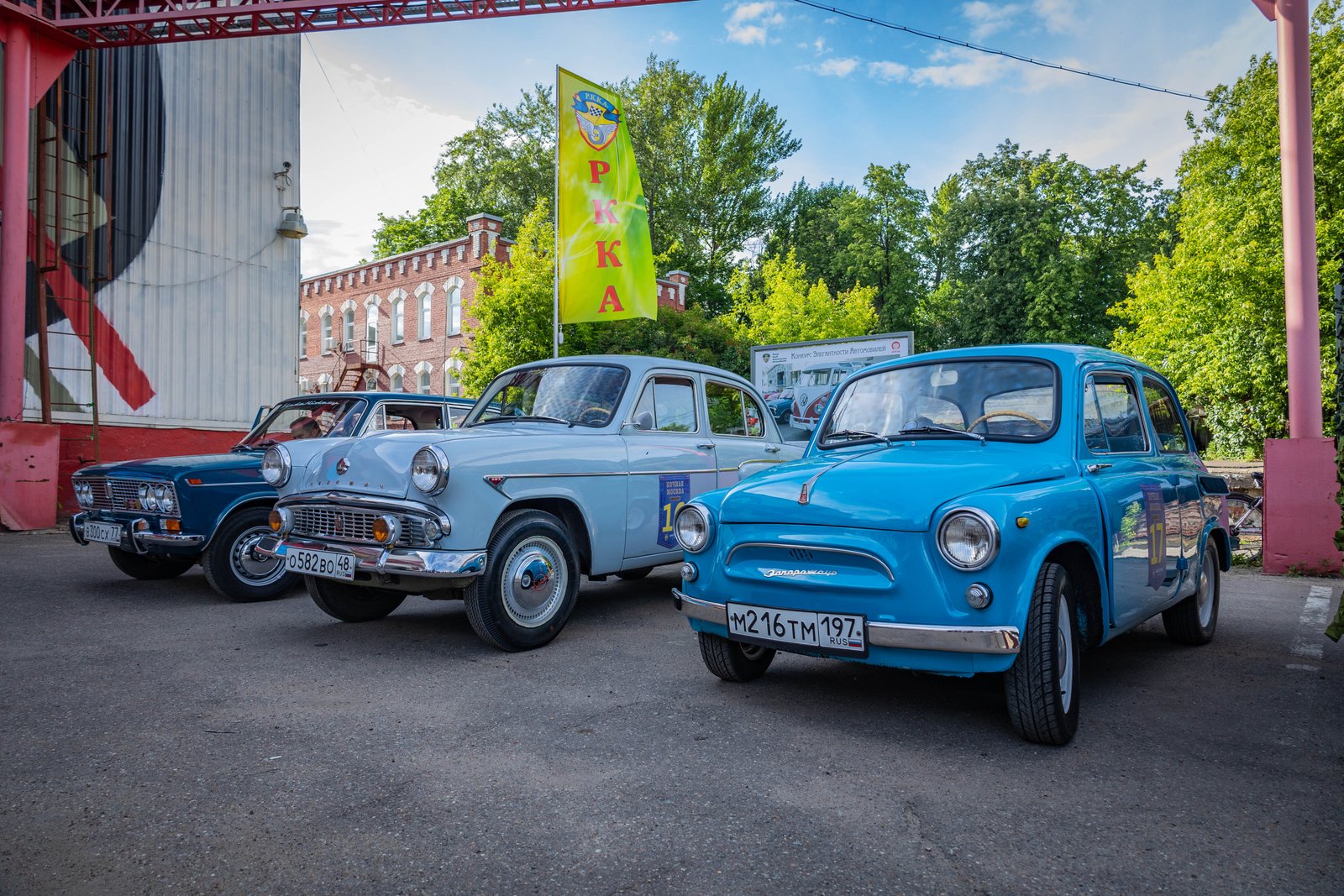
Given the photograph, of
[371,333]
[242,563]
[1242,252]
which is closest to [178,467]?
[242,563]

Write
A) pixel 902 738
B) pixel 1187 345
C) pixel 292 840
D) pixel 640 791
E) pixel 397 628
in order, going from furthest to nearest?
pixel 1187 345 → pixel 397 628 → pixel 902 738 → pixel 640 791 → pixel 292 840

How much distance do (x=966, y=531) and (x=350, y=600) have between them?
435cm

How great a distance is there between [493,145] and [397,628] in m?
43.9

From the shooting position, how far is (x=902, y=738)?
3.62m

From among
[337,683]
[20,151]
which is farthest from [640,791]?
[20,151]

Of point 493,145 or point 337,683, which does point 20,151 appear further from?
point 493,145

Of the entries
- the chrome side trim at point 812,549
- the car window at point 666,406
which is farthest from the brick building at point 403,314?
the chrome side trim at point 812,549

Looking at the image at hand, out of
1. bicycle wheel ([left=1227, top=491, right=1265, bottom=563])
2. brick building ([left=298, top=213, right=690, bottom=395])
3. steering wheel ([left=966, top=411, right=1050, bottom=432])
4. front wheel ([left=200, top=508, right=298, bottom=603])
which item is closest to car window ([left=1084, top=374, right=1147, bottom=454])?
steering wheel ([left=966, top=411, right=1050, bottom=432])

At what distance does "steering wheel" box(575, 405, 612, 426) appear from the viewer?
5980mm

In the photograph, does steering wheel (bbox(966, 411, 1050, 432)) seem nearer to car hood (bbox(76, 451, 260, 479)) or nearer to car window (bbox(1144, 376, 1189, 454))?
car window (bbox(1144, 376, 1189, 454))

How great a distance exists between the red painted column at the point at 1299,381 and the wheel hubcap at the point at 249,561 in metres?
9.41

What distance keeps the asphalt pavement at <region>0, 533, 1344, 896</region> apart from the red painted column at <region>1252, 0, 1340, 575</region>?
3845mm

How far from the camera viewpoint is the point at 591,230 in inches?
572

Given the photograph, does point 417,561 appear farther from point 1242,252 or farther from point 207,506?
point 1242,252
